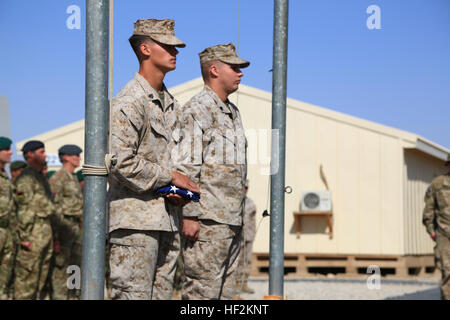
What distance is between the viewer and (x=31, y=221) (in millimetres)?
8250

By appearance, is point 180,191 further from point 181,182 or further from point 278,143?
point 278,143

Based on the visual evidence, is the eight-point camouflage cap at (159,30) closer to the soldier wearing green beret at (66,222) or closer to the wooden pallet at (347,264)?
the soldier wearing green beret at (66,222)

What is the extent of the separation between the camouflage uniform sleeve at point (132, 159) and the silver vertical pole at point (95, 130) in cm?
86

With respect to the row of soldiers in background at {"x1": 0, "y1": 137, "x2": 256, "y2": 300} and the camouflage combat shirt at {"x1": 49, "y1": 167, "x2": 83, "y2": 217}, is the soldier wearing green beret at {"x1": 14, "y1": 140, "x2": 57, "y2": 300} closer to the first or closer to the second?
the row of soldiers in background at {"x1": 0, "y1": 137, "x2": 256, "y2": 300}

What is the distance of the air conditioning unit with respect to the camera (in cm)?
1597

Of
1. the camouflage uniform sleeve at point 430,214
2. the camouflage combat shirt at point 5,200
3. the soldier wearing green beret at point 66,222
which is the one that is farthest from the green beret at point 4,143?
the camouflage uniform sleeve at point 430,214

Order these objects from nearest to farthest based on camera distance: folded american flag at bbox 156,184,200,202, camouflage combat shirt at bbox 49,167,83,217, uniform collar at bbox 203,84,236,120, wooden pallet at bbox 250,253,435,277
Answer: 1. folded american flag at bbox 156,184,200,202
2. uniform collar at bbox 203,84,236,120
3. camouflage combat shirt at bbox 49,167,83,217
4. wooden pallet at bbox 250,253,435,277

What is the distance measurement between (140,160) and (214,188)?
1180 millimetres

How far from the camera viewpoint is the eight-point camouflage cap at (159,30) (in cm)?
413

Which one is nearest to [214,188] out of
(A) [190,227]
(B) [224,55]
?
(A) [190,227]

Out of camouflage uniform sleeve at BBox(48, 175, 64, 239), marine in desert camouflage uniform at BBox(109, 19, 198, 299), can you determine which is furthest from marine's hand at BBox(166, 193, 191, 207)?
camouflage uniform sleeve at BBox(48, 175, 64, 239)

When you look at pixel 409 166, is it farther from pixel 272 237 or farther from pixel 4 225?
pixel 272 237

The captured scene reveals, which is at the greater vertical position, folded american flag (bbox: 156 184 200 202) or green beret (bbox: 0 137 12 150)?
green beret (bbox: 0 137 12 150)

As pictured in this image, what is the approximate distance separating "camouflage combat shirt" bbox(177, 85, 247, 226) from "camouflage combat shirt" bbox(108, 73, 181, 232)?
29.6 inches
